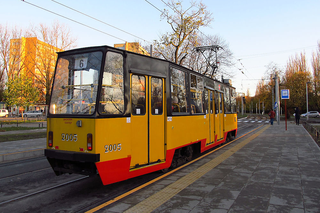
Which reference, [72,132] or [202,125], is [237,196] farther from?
[202,125]

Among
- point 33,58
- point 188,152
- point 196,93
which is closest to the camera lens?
point 188,152

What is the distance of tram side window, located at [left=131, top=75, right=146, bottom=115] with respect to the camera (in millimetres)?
5391

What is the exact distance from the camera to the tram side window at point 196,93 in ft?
26.4

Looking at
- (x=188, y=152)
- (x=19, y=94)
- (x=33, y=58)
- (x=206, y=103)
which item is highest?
(x=33, y=58)

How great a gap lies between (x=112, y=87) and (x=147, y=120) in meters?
1.24

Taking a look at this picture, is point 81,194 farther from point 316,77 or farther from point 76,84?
point 316,77

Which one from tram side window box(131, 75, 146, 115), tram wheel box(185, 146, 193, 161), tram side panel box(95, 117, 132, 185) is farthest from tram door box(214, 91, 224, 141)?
tram side panel box(95, 117, 132, 185)

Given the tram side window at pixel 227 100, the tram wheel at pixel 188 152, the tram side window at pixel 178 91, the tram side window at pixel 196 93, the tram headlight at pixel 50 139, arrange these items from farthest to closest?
the tram side window at pixel 227 100 → the tram side window at pixel 196 93 → the tram wheel at pixel 188 152 → the tram side window at pixel 178 91 → the tram headlight at pixel 50 139

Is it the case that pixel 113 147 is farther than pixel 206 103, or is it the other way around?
pixel 206 103

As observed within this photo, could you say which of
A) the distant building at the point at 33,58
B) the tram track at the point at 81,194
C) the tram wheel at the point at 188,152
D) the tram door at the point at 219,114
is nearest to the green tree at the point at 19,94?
the distant building at the point at 33,58

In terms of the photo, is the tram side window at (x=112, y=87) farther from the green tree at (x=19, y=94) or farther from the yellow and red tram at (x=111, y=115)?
the green tree at (x=19, y=94)

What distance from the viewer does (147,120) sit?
224 inches

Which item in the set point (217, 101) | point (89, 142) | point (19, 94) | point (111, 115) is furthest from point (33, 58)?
point (89, 142)

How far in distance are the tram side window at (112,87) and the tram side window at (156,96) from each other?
1.04 m
